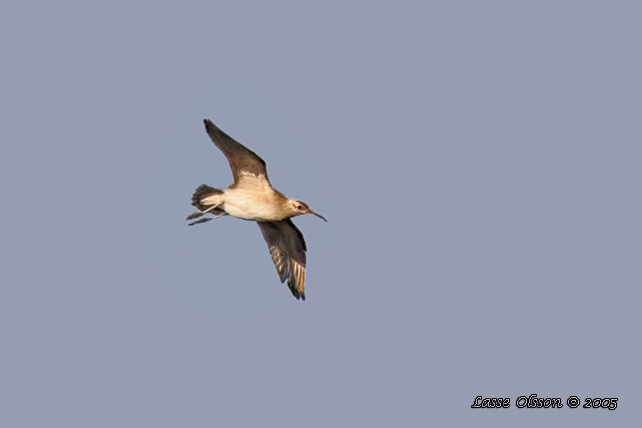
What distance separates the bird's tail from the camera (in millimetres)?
19094

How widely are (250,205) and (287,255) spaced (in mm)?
2409

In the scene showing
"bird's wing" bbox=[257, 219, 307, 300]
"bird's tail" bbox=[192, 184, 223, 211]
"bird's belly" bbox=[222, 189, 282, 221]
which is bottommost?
"bird's wing" bbox=[257, 219, 307, 300]

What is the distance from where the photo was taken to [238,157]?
61.4 feet

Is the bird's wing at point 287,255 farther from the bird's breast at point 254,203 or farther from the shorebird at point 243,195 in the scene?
the bird's breast at point 254,203

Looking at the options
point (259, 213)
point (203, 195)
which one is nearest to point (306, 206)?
point (259, 213)

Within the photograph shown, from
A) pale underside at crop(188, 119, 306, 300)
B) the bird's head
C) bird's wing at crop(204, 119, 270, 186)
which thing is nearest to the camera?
bird's wing at crop(204, 119, 270, 186)

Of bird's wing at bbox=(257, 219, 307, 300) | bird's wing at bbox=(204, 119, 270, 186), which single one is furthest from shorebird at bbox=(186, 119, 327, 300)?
bird's wing at bbox=(257, 219, 307, 300)

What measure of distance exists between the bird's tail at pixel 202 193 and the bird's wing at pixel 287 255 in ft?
6.61

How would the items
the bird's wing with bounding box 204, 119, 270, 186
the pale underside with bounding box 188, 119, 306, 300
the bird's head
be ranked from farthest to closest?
the bird's head → the pale underside with bounding box 188, 119, 306, 300 → the bird's wing with bounding box 204, 119, 270, 186

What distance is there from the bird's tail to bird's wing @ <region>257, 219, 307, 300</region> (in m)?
2.01

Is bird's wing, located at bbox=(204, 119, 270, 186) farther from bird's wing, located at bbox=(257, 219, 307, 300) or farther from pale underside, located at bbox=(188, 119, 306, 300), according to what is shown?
bird's wing, located at bbox=(257, 219, 307, 300)

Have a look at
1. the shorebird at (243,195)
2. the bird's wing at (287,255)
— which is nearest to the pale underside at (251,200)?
the shorebird at (243,195)

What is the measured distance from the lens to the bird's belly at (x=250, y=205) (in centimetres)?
1902

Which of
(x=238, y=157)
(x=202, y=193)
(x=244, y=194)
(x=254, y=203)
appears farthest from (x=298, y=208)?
(x=202, y=193)
